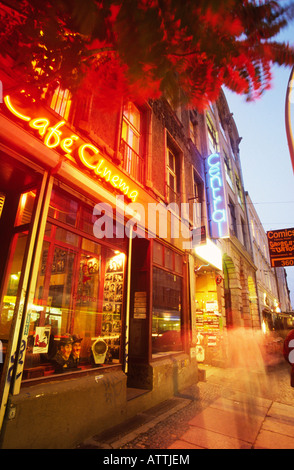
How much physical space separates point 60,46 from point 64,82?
0.36m

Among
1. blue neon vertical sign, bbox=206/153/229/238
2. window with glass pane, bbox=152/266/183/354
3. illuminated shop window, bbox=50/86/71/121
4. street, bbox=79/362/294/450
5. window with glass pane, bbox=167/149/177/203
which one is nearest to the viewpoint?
street, bbox=79/362/294/450

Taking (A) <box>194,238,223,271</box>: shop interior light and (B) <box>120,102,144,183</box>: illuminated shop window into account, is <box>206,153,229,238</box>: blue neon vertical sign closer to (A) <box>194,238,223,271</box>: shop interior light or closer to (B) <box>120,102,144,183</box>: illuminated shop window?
(A) <box>194,238,223,271</box>: shop interior light

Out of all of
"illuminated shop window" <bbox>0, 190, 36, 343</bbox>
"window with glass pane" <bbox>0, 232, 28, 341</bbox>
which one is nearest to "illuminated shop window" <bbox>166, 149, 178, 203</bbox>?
"illuminated shop window" <bbox>0, 190, 36, 343</bbox>

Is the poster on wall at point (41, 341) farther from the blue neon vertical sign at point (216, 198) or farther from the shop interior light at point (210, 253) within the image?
the blue neon vertical sign at point (216, 198)

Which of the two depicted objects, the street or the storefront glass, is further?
the storefront glass

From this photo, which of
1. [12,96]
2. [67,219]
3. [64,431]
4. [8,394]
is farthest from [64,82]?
[64,431]

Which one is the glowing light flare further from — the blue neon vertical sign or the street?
the blue neon vertical sign

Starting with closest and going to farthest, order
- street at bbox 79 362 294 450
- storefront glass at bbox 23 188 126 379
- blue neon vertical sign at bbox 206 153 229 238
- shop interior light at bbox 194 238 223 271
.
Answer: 1. street at bbox 79 362 294 450
2. storefront glass at bbox 23 188 126 379
3. shop interior light at bbox 194 238 223 271
4. blue neon vertical sign at bbox 206 153 229 238

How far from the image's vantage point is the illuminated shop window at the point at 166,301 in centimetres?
648

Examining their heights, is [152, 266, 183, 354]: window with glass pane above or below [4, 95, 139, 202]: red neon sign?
below

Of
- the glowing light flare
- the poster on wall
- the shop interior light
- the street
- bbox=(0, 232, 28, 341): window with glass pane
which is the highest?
the glowing light flare

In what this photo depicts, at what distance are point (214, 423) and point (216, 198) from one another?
8.34 m

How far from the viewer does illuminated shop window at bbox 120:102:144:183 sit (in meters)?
6.49

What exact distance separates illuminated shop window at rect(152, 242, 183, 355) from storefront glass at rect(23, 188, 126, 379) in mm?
1307
